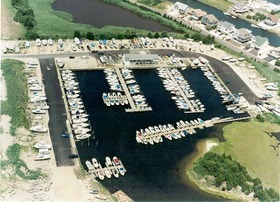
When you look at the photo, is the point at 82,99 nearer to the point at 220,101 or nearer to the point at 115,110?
the point at 115,110

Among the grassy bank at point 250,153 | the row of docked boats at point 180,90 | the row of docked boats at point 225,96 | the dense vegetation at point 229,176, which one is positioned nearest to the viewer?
the dense vegetation at point 229,176

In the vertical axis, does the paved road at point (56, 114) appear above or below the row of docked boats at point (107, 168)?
below

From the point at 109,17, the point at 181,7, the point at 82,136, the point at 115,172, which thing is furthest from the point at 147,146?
the point at 181,7

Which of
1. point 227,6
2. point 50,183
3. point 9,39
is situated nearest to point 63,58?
point 9,39

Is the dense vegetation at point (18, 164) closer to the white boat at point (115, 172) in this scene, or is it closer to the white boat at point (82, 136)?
the white boat at point (82, 136)

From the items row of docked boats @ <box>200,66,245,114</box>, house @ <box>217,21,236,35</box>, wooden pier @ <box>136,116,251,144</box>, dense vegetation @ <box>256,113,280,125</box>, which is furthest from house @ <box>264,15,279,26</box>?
wooden pier @ <box>136,116,251,144</box>

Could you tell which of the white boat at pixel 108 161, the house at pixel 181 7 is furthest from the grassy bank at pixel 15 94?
the house at pixel 181 7
